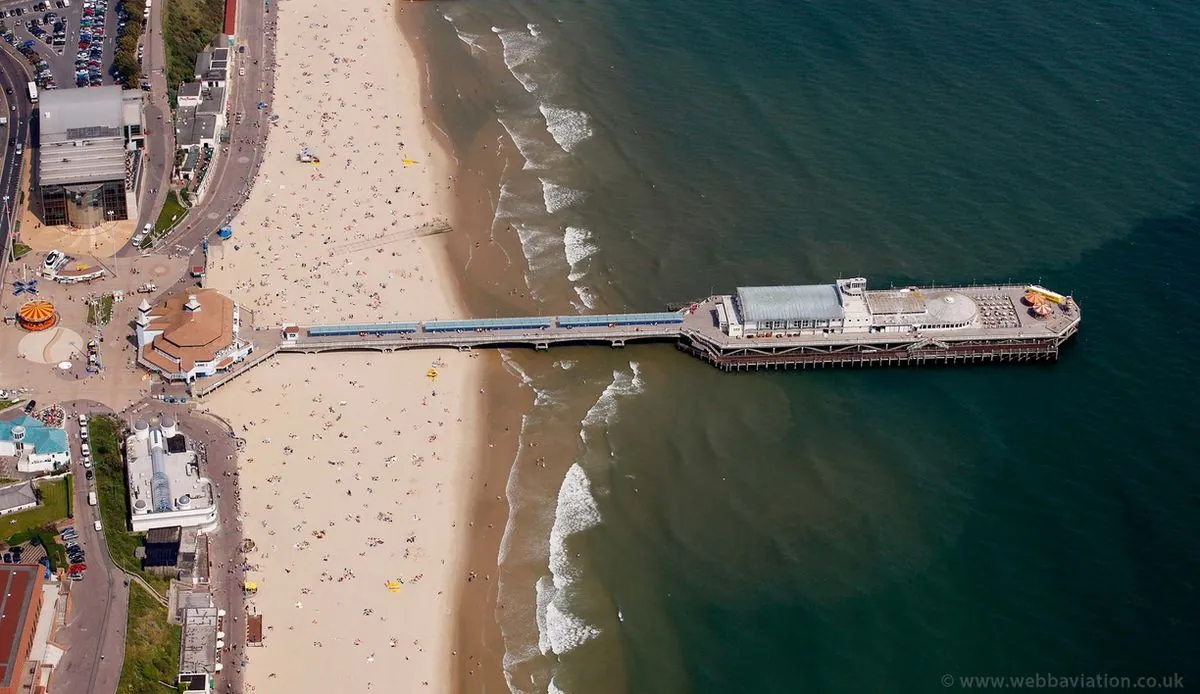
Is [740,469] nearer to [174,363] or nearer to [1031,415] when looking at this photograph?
[1031,415]

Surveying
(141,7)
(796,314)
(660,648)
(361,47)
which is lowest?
(660,648)

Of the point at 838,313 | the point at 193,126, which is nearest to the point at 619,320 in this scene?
the point at 838,313

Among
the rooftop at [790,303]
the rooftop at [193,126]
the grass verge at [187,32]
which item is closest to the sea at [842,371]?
the rooftop at [790,303]

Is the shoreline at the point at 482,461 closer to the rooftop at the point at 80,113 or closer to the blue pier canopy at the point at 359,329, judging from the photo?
the blue pier canopy at the point at 359,329

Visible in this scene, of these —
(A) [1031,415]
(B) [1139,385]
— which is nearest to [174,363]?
(A) [1031,415]

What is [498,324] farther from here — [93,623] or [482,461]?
[93,623]
